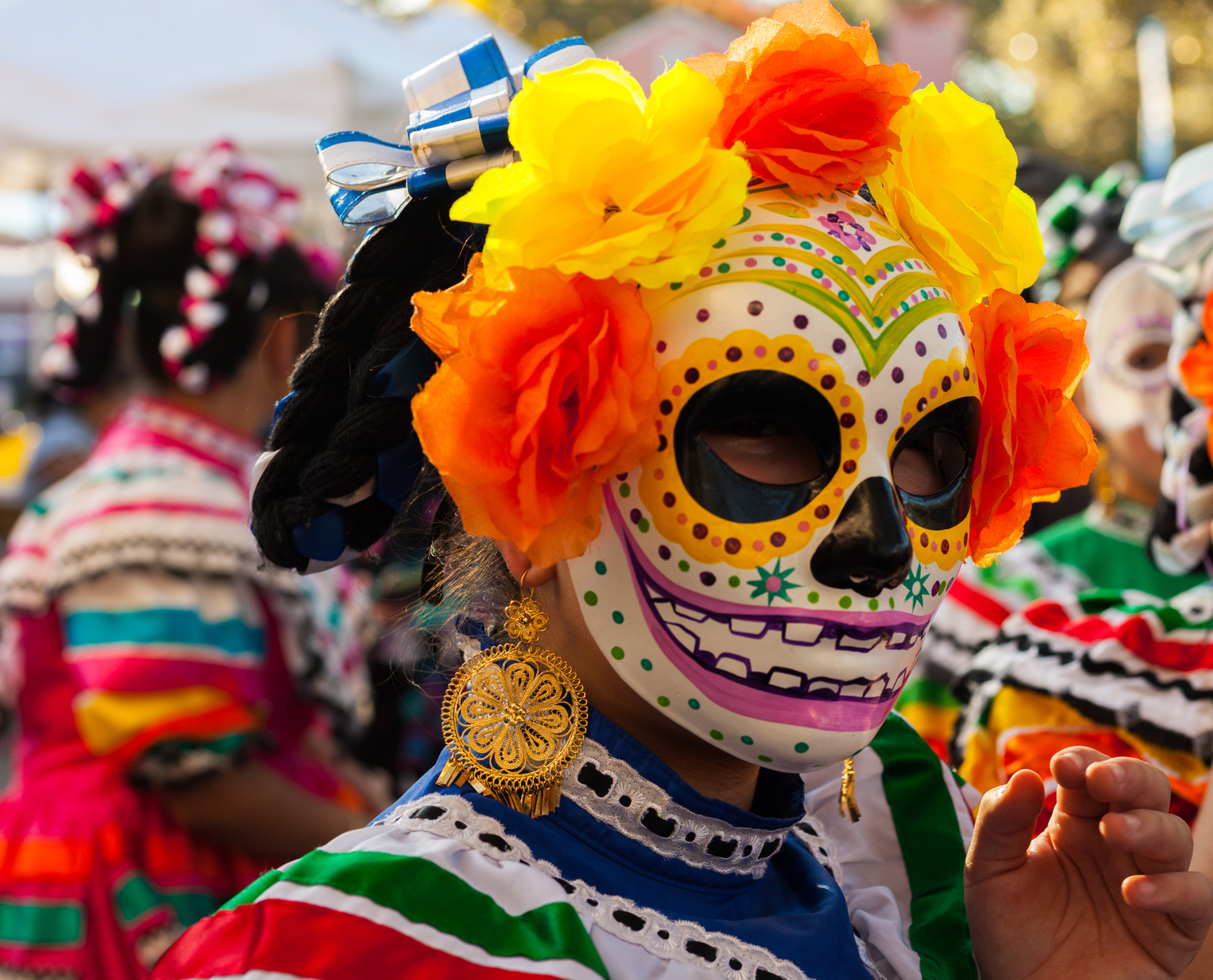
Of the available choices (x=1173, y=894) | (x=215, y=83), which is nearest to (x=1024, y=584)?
(x=1173, y=894)

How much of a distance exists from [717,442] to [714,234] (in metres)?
0.23

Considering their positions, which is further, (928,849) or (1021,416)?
(928,849)

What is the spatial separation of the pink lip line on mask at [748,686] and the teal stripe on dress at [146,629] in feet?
5.70

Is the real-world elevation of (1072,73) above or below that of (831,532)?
above

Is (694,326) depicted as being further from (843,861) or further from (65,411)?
(65,411)

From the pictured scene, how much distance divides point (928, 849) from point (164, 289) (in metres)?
2.61

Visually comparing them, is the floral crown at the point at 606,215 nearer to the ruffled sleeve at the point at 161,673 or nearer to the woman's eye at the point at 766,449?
the woman's eye at the point at 766,449

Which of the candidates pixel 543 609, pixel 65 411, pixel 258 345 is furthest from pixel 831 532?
pixel 65 411

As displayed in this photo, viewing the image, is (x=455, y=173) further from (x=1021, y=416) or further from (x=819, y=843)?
(x=819, y=843)

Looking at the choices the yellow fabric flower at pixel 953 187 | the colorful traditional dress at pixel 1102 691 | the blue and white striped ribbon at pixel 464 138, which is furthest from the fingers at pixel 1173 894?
the blue and white striped ribbon at pixel 464 138

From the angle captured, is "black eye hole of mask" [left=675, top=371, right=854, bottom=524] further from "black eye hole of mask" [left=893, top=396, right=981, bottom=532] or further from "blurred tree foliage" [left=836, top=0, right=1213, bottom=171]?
"blurred tree foliage" [left=836, top=0, right=1213, bottom=171]

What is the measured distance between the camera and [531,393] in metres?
1.25

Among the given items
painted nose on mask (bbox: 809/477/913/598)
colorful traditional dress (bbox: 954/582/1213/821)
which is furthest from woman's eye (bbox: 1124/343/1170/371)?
painted nose on mask (bbox: 809/477/913/598)

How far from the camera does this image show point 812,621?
128cm
